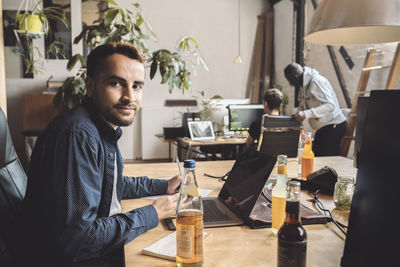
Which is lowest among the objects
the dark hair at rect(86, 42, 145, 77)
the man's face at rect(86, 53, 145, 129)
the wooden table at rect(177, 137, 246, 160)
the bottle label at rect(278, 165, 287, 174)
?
the wooden table at rect(177, 137, 246, 160)

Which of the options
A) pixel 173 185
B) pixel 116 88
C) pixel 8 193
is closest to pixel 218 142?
pixel 173 185

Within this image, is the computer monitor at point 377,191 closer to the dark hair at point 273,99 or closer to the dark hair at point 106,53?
the dark hair at point 106,53

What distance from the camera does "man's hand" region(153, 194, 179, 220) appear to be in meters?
1.15

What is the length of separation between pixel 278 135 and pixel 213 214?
1.98 m

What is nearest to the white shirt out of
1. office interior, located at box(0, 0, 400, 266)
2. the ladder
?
the ladder

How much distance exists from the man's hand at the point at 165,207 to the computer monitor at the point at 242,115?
327 centimetres

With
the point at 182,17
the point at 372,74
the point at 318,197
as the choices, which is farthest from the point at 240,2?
the point at 318,197

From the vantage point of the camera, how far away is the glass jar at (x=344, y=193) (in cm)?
121

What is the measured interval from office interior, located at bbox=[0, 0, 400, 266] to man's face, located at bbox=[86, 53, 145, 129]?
466 centimetres

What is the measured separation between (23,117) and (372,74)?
520 centimetres

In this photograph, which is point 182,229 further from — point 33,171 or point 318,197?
point 318,197

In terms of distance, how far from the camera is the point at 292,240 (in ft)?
2.25

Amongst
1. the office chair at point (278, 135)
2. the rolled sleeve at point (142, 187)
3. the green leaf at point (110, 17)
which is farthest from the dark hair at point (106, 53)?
the office chair at point (278, 135)

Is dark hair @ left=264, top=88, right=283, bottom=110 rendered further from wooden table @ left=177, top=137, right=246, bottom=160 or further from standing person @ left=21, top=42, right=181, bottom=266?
standing person @ left=21, top=42, right=181, bottom=266
